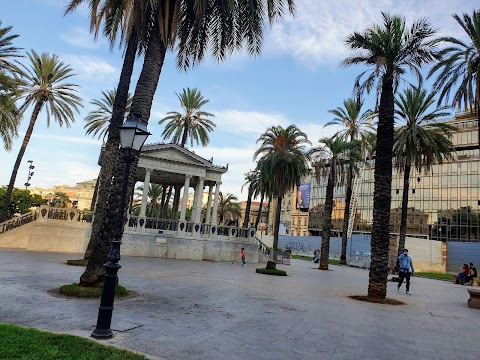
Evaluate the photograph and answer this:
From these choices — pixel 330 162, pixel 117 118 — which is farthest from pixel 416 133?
pixel 117 118

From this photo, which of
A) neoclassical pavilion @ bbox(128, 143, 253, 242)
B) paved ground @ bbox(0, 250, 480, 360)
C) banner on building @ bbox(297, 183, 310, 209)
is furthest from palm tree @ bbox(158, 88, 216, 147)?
banner on building @ bbox(297, 183, 310, 209)

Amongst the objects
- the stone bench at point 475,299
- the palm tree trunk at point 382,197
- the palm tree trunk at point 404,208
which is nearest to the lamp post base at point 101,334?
the palm tree trunk at point 382,197

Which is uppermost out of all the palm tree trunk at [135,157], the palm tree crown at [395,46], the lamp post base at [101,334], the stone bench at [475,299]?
the palm tree crown at [395,46]

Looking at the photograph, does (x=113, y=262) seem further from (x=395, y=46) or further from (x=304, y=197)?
(x=304, y=197)

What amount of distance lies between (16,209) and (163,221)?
48694mm

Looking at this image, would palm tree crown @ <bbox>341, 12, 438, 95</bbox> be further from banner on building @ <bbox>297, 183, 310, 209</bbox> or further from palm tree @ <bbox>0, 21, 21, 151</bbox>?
banner on building @ <bbox>297, 183, 310, 209</bbox>

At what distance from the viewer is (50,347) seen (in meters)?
4.67

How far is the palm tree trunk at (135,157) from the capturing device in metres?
9.45

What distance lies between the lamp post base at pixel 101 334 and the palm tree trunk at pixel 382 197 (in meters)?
9.84

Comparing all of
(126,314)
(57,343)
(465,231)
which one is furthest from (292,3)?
(465,231)

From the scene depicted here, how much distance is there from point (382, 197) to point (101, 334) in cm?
1083

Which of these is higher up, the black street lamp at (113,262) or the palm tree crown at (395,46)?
the palm tree crown at (395,46)

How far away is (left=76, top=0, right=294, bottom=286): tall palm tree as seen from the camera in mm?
9570

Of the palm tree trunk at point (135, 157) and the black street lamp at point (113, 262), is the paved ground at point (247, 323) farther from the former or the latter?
the palm tree trunk at point (135, 157)
